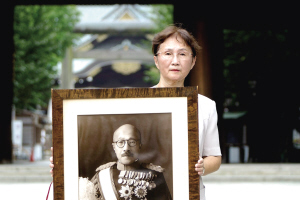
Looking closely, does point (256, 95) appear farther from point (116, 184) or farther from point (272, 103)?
point (116, 184)

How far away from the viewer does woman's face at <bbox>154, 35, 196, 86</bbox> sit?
1.99 metres

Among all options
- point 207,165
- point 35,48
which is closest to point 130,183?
point 207,165

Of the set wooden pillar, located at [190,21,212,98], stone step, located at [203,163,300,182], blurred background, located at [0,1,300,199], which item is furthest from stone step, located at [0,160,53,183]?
wooden pillar, located at [190,21,212,98]

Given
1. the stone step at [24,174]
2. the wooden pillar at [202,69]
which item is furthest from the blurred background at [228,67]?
the stone step at [24,174]

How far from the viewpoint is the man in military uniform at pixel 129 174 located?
1.75 meters

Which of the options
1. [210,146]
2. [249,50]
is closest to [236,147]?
[249,50]

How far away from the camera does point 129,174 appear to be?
1.76 m

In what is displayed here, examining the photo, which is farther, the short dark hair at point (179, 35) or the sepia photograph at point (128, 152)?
the short dark hair at point (179, 35)

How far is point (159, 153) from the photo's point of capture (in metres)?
1.77

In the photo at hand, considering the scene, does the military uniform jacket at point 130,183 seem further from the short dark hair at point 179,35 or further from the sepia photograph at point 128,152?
the short dark hair at point 179,35

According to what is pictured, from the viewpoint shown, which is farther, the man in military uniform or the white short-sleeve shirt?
the white short-sleeve shirt

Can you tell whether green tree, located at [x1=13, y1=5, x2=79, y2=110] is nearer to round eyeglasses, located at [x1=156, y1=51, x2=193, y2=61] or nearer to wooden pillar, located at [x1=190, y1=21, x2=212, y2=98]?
wooden pillar, located at [x1=190, y1=21, x2=212, y2=98]

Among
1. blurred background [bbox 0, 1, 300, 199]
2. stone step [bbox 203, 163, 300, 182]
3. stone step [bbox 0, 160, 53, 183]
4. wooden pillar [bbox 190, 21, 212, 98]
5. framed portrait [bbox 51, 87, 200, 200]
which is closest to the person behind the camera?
framed portrait [bbox 51, 87, 200, 200]

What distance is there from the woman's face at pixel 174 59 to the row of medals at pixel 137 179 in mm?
461
